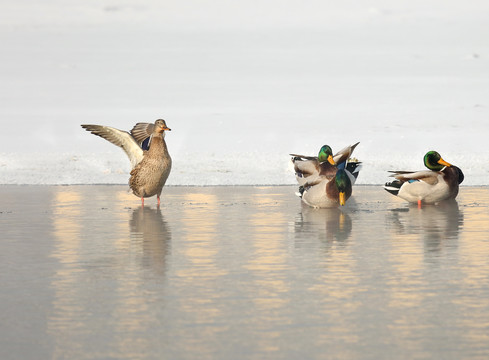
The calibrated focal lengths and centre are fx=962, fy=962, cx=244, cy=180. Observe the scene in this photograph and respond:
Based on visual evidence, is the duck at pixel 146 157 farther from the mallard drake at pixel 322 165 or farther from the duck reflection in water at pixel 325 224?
the duck reflection in water at pixel 325 224

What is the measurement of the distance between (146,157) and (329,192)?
364 cm

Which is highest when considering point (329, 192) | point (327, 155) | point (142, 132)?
point (142, 132)

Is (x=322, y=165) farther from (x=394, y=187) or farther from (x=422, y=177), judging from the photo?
(x=422, y=177)

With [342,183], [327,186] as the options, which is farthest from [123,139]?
[342,183]

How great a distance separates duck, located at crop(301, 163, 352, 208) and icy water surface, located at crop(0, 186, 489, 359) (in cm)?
81

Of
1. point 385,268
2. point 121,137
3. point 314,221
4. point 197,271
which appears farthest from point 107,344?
point 121,137

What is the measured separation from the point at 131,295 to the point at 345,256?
2.97 m

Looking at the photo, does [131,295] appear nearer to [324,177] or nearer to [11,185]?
[324,177]

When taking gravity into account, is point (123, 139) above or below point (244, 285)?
above

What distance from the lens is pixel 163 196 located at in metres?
18.7

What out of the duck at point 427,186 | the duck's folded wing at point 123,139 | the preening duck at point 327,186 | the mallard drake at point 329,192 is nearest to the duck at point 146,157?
the duck's folded wing at point 123,139

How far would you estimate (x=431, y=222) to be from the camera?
44.9ft

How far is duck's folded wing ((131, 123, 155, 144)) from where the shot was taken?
1836 centimetres

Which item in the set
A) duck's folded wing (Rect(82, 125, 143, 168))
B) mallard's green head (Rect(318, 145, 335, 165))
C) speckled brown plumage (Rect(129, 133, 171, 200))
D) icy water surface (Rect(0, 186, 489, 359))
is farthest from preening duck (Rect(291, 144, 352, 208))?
duck's folded wing (Rect(82, 125, 143, 168))
